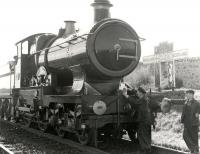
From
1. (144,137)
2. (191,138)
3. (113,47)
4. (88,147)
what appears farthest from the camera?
(113,47)

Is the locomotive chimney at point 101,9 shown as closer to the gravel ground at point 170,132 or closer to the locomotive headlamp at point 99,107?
the locomotive headlamp at point 99,107

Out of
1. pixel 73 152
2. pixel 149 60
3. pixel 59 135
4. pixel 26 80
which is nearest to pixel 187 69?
pixel 149 60

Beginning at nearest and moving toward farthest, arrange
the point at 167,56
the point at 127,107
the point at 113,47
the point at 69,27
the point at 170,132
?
the point at 127,107 < the point at 113,47 < the point at 69,27 < the point at 170,132 < the point at 167,56

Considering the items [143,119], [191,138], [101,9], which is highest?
[101,9]

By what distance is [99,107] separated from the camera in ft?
24.2

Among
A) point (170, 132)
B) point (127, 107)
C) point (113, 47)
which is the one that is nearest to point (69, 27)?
point (113, 47)

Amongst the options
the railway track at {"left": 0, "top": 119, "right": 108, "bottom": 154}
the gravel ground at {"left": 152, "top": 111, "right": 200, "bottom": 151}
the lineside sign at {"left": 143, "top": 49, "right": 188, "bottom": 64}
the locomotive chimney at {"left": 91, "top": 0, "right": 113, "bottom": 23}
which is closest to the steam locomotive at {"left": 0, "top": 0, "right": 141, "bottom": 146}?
the locomotive chimney at {"left": 91, "top": 0, "right": 113, "bottom": 23}

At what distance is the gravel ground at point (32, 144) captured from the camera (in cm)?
742

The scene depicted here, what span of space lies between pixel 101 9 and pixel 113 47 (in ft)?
3.86

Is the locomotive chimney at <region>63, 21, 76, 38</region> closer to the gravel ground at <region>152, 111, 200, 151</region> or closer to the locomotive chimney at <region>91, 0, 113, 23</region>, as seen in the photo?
the locomotive chimney at <region>91, 0, 113, 23</region>

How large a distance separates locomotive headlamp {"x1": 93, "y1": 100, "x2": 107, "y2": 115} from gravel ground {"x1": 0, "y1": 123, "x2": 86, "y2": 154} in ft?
3.22

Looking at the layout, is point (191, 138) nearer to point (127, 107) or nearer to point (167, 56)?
point (127, 107)

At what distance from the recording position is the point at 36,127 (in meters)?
11.7

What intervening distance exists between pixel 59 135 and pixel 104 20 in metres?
3.57
